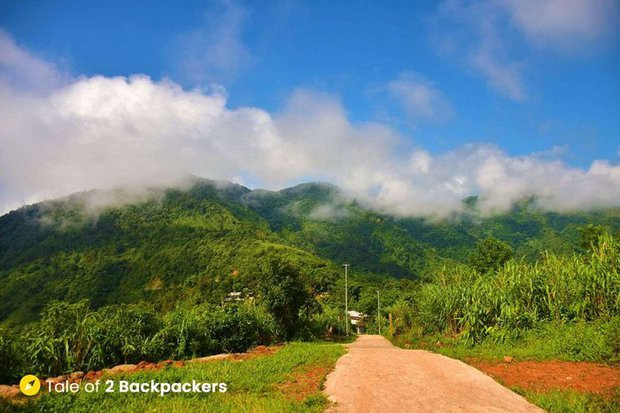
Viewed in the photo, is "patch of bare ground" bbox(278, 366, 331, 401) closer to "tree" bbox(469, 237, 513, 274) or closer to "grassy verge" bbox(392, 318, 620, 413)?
"grassy verge" bbox(392, 318, 620, 413)

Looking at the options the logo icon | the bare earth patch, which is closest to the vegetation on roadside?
the bare earth patch

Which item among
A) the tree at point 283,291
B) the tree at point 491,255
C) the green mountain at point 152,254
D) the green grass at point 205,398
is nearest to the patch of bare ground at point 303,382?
the green grass at point 205,398

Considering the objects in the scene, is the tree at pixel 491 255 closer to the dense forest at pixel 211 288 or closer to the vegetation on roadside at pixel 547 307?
the dense forest at pixel 211 288

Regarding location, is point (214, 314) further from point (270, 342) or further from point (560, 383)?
point (560, 383)

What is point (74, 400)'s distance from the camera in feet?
21.0

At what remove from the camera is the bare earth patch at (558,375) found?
7.74m

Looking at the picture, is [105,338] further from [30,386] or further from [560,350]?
[560,350]

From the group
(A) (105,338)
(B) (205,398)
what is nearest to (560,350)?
(B) (205,398)

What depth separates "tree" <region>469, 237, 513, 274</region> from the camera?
53.2 m

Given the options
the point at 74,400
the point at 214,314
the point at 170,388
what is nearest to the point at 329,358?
the point at 214,314

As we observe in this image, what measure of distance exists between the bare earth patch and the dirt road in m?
0.81

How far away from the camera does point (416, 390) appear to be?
7578mm

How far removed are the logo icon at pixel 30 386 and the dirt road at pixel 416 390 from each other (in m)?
5.42

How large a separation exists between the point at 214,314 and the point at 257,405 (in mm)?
7982
